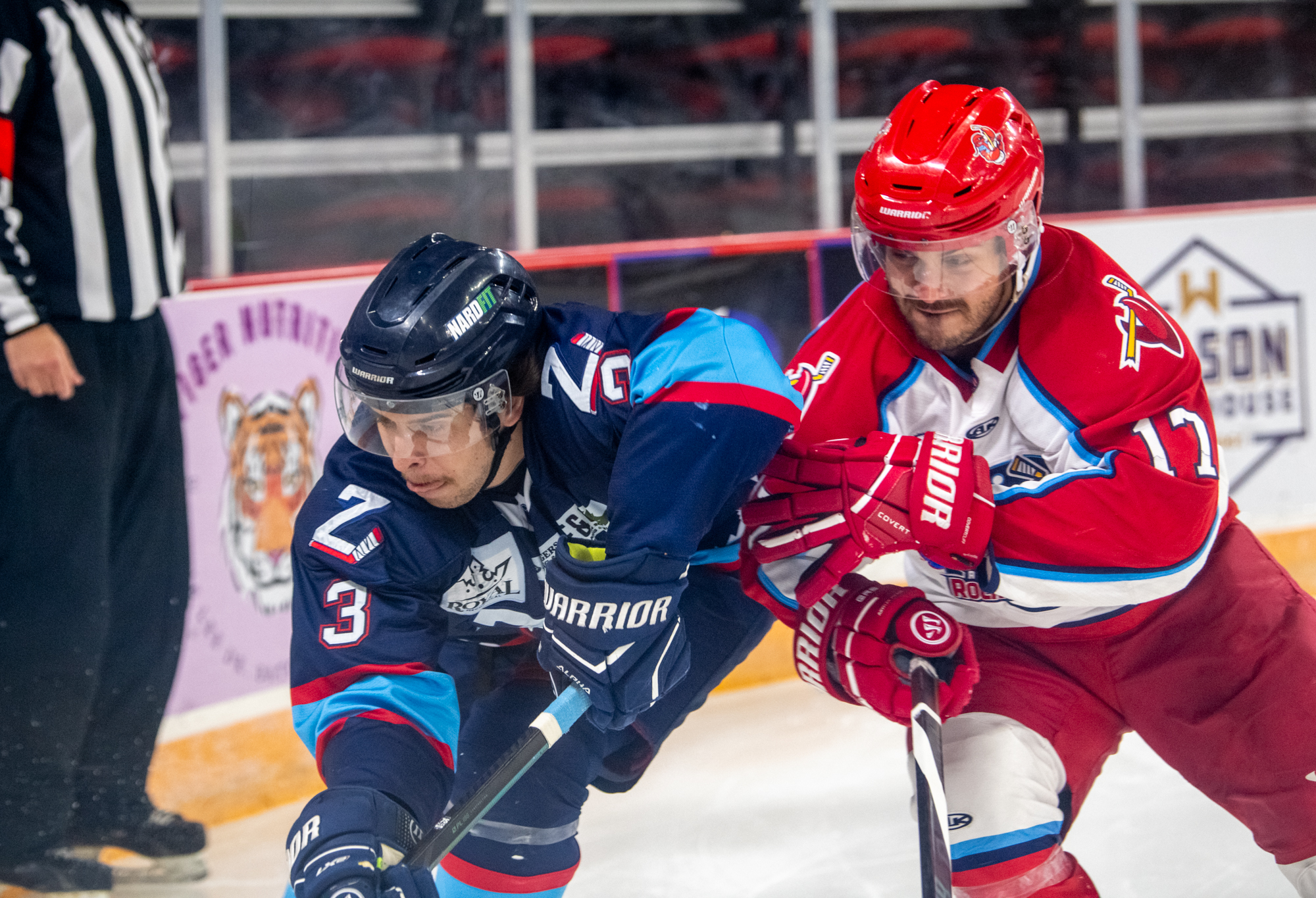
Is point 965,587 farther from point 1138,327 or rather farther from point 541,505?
point 541,505

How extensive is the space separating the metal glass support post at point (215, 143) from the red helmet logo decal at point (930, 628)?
1873 mm

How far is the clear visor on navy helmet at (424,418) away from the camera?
141 centimetres

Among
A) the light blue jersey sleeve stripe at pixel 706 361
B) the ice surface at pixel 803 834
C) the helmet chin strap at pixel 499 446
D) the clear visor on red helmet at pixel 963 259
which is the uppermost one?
the clear visor on red helmet at pixel 963 259

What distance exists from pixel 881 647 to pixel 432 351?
0.67 m

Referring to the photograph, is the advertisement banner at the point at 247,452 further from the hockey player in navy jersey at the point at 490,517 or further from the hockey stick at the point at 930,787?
Answer: the hockey stick at the point at 930,787

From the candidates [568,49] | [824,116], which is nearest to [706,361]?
[824,116]

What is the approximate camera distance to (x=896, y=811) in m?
2.48

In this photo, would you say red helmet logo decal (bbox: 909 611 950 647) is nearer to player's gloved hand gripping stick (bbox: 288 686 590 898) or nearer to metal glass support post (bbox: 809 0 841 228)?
player's gloved hand gripping stick (bbox: 288 686 590 898)

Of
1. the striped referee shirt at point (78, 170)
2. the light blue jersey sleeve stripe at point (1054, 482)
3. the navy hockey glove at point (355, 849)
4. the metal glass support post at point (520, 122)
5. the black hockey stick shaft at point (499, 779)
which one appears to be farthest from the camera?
the metal glass support post at point (520, 122)

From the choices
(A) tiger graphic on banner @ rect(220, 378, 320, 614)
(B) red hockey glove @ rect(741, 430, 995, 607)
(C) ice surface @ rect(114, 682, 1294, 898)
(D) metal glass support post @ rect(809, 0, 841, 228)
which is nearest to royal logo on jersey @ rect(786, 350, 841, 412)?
(B) red hockey glove @ rect(741, 430, 995, 607)

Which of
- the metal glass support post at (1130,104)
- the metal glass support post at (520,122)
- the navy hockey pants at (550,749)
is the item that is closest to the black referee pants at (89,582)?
the navy hockey pants at (550,749)

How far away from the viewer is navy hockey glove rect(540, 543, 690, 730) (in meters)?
1.40

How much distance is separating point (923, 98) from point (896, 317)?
0.95 feet

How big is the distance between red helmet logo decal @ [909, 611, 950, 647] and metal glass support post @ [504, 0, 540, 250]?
1.98 metres
